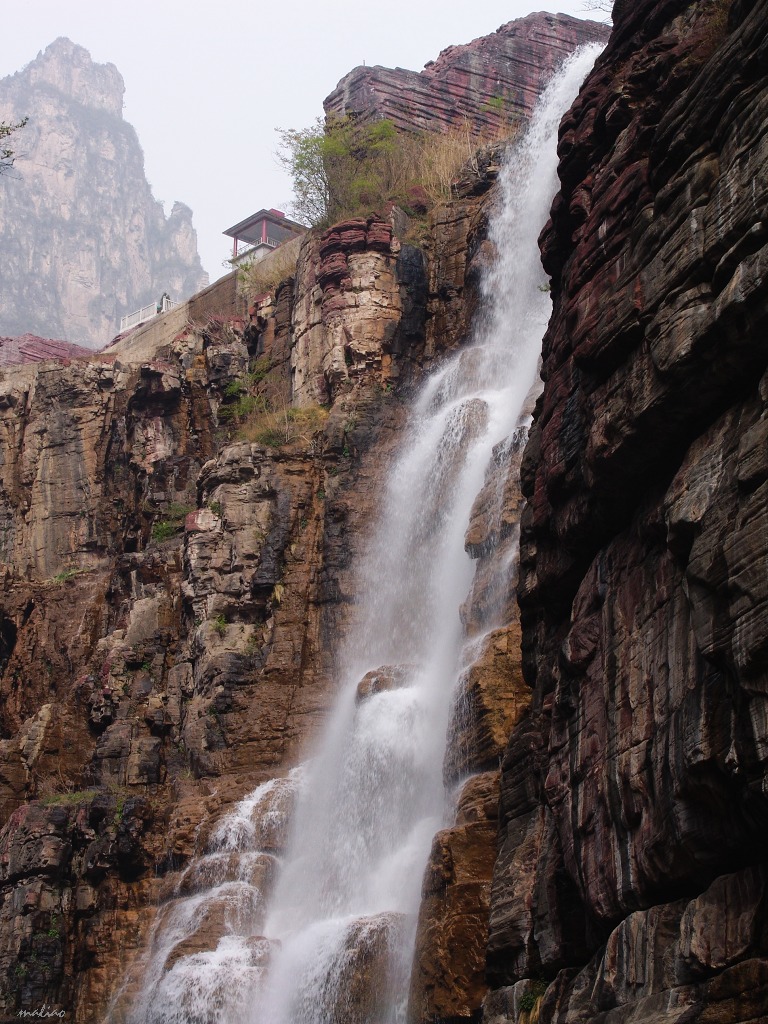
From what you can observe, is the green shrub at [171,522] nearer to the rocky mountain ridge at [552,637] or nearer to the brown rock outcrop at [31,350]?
the rocky mountain ridge at [552,637]

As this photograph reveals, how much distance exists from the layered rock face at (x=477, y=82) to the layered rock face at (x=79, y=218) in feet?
322

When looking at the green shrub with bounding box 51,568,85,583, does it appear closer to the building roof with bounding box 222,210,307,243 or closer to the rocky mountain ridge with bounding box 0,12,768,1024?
the rocky mountain ridge with bounding box 0,12,768,1024

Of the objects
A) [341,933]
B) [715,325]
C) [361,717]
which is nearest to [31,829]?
[361,717]

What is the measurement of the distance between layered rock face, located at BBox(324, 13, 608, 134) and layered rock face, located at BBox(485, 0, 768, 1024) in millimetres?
30411

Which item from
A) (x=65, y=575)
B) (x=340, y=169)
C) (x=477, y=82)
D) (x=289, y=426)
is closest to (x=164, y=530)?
(x=289, y=426)

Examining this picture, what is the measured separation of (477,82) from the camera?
1859 inches

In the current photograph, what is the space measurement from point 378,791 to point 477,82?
108 feet

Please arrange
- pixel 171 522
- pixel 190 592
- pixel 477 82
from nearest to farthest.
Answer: pixel 190 592
pixel 171 522
pixel 477 82

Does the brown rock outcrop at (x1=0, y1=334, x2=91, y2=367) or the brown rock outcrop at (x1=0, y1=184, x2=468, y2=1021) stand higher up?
the brown rock outcrop at (x1=0, y1=334, x2=91, y2=367)

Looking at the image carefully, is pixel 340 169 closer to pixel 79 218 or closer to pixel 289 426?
pixel 289 426

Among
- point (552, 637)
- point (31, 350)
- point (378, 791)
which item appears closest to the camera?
point (552, 637)

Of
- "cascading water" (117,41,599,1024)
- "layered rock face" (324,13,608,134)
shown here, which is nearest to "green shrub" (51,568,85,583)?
"cascading water" (117,41,599,1024)

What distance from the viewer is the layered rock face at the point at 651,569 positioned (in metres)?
9.55

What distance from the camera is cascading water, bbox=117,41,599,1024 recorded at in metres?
19.0
